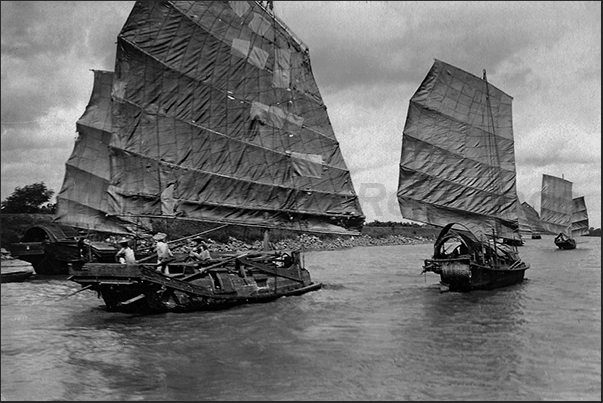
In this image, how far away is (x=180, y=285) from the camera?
14641 millimetres

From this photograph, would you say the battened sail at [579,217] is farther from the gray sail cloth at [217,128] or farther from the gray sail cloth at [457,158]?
the gray sail cloth at [217,128]

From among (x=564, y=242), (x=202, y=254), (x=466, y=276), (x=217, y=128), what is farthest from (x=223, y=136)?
(x=564, y=242)

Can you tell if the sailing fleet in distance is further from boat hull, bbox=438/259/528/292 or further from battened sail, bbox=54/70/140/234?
battened sail, bbox=54/70/140/234

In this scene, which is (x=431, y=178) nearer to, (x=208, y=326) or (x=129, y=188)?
(x=129, y=188)

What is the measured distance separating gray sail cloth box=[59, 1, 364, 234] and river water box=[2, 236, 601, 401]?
133 inches

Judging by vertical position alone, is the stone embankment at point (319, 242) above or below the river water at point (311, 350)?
above

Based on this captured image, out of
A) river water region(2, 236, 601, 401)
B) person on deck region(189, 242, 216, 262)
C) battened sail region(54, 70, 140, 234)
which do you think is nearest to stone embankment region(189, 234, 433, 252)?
battened sail region(54, 70, 140, 234)

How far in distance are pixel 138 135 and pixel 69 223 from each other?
41.9 feet

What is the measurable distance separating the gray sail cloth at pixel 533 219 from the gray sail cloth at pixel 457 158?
105 ft

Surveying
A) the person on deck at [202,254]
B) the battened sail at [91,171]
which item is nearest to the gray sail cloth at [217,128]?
the person on deck at [202,254]

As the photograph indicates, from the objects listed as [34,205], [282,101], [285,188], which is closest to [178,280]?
[285,188]

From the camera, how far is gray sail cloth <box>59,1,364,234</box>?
61.1 ft

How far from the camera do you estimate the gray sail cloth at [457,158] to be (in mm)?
23453

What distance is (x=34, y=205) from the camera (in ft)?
130
